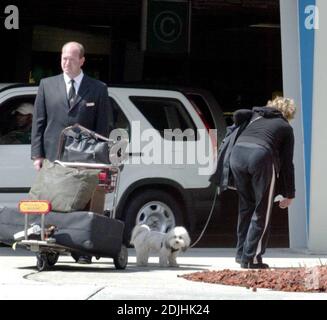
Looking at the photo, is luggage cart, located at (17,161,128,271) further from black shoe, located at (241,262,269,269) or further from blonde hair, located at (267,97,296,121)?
blonde hair, located at (267,97,296,121)

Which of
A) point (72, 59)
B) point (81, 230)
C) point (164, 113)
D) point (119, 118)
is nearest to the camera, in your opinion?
point (81, 230)

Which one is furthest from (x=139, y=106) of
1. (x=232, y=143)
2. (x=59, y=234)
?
(x=59, y=234)

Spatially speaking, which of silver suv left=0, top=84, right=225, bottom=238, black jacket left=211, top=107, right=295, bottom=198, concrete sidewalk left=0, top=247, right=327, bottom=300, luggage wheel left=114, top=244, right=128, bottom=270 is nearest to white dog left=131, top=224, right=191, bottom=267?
concrete sidewalk left=0, top=247, right=327, bottom=300

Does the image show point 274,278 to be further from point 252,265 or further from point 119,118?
point 119,118

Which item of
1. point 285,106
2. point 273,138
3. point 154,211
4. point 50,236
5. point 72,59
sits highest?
point 72,59

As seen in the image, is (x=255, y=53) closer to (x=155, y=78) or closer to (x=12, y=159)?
(x=155, y=78)

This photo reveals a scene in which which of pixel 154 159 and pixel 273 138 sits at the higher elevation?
pixel 273 138

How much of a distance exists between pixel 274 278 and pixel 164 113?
14.4 ft

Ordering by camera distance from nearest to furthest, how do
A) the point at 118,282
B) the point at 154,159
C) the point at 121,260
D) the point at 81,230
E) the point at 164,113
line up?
the point at 118,282, the point at 81,230, the point at 121,260, the point at 154,159, the point at 164,113

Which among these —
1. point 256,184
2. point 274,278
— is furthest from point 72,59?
point 274,278

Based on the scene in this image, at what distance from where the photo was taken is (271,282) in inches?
357

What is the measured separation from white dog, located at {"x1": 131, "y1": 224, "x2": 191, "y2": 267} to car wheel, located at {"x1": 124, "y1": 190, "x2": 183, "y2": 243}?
5.10 ft

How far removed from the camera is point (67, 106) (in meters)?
10.2

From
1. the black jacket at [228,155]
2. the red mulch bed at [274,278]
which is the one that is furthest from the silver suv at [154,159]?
the red mulch bed at [274,278]
